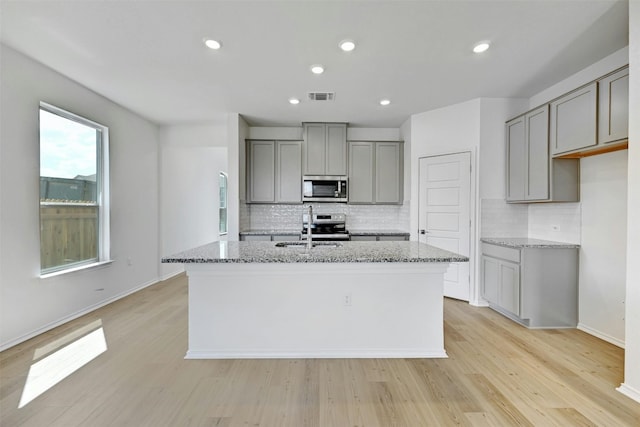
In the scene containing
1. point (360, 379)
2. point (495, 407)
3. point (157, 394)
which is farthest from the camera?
point (360, 379)

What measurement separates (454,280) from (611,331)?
1.58m

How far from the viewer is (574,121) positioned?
282 cm

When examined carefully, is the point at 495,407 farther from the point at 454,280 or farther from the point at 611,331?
the point at 454,280

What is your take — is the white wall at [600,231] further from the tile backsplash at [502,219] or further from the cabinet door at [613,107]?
the tile backsplash at [502,219]

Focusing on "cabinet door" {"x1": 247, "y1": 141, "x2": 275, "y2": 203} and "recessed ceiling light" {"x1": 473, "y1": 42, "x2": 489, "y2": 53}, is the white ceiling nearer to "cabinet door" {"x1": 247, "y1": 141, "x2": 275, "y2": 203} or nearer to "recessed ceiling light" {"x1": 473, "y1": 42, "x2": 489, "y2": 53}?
"recessed ceiling light" {"x1": 473, "y1": 42, "x2": 489, "y2": 53}

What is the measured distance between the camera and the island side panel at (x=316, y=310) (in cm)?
243

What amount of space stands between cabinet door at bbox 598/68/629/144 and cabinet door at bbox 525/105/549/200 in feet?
1.94

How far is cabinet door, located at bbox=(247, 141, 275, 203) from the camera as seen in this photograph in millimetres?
4867

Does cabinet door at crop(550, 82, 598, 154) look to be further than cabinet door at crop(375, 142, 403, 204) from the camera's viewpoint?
No

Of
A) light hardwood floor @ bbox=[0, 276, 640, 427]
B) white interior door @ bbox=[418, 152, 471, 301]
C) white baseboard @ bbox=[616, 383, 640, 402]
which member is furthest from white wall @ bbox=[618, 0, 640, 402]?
white interior door @ bbox=[418, 152, 471, 301]

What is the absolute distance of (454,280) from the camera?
4059 mm

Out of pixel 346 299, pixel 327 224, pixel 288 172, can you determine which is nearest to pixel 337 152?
pixel 288 172

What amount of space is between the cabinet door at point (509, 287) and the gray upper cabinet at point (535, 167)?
0.84 meters

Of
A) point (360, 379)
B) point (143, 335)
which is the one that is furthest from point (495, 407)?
point (143, 335)
